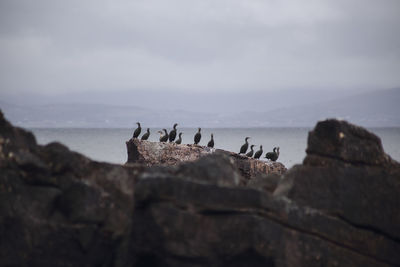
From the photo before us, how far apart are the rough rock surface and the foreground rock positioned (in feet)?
29.9

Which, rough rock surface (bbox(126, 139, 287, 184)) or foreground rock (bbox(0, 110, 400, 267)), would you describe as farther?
rough rock surface (bbox(126, 139, 287, 184))

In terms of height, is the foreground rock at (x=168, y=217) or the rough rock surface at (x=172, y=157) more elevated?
the rough rock surface at (x=172, y=157)

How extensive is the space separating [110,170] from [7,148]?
1961 millimetres

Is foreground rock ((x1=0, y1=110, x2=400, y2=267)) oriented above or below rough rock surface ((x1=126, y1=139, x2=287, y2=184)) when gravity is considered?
below

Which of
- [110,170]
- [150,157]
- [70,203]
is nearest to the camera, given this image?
[70,203]

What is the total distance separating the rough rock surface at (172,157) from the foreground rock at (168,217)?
9.12 m

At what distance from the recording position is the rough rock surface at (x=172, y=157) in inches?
780

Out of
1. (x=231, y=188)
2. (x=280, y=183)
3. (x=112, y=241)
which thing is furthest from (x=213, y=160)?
(x=112, y=241)

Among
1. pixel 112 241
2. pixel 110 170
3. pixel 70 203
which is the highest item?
pixel 110 170

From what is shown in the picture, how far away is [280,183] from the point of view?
1107 cm

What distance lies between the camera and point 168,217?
31.7 feet

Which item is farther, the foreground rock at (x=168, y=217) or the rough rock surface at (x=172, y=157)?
the rough rock surface at (x=172, y=157)

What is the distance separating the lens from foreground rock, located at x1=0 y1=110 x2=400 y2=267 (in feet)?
30.8

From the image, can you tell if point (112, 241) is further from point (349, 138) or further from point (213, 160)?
point (349, 138)
